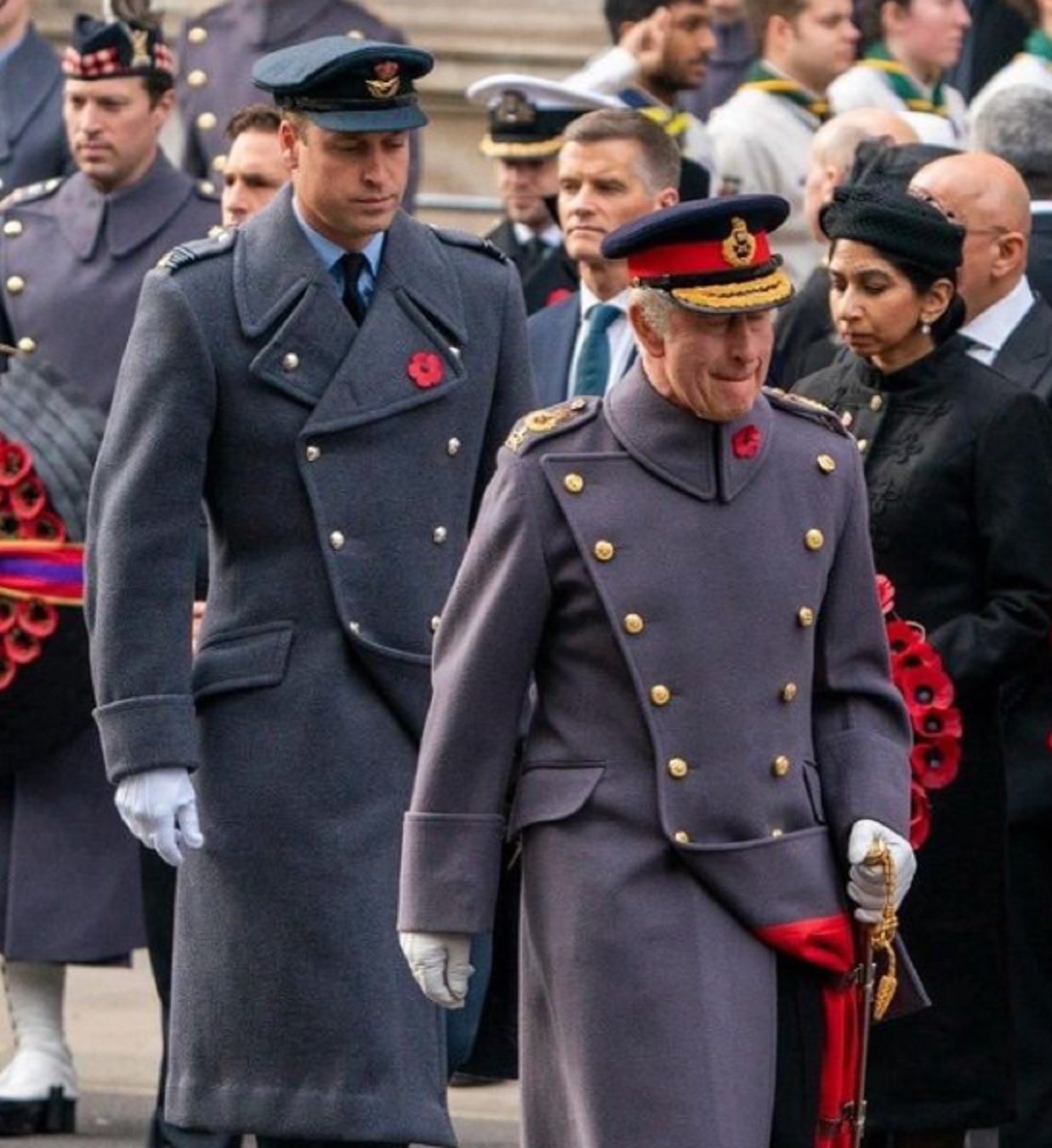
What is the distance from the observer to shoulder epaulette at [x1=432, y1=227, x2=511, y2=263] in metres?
6.62

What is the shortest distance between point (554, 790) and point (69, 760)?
2.90 metres

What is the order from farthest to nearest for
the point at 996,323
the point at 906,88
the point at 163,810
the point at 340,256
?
the point at 906,88
the point at 996,323
the point at 340,256
the point at 163,810

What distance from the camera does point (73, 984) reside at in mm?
9820

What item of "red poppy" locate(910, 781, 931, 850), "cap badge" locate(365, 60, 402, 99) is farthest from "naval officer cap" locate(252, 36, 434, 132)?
"red poppy" locate(910, 781, 931, 850)

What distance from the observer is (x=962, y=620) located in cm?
697

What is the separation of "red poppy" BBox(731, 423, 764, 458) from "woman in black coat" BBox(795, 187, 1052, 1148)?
138 centimetres

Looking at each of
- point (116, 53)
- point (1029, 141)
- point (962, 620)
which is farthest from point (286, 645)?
point (116, 53)

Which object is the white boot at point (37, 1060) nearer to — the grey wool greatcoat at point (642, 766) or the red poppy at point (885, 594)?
the red poppy at point (885, 594)

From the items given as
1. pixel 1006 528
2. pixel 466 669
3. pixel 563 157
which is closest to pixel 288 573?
pixel 466 669

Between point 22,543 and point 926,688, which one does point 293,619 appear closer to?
point 926,688

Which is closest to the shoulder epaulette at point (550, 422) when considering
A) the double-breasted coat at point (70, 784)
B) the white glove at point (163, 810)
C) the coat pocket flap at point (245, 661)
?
the coat pocket flap at point (245, 661)

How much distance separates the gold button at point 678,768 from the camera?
5461 millimetres

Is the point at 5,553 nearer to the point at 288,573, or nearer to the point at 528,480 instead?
the point at 288,573

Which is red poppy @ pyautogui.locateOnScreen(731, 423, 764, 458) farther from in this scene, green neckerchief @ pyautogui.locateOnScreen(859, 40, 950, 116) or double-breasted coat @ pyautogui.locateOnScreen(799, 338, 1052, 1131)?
green neckerchief @ pyautogui.locateOnScreen(859, 40, 950, 116)
